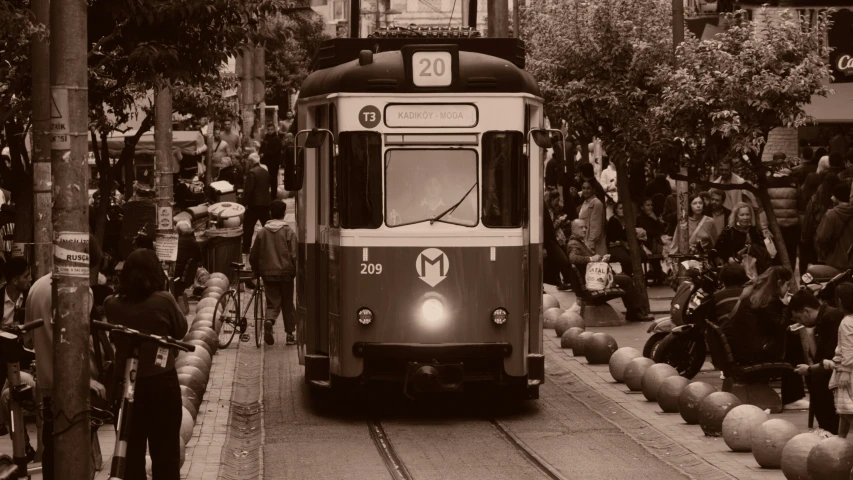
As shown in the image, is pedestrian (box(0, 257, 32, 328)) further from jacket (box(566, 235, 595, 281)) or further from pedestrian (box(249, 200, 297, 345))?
jacket (box(566, 235, 595, 281))

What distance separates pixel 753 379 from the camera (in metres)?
13.2

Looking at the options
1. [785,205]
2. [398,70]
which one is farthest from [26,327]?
[785,205]

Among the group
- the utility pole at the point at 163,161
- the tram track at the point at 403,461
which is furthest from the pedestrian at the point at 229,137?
the tram track at the point at 403,461

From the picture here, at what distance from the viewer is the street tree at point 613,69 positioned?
20.3 meters

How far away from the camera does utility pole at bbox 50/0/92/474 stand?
8680 millimetres

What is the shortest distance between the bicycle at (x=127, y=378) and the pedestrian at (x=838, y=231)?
1169 cm

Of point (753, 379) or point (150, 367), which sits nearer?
point (150, 367)

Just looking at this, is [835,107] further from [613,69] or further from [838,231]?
[838,231]

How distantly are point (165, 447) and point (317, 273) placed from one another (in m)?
5.21

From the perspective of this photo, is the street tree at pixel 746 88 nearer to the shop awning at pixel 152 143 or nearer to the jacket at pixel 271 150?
the jacket at pixel 271 150

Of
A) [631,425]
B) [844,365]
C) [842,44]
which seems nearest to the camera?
[844,365]

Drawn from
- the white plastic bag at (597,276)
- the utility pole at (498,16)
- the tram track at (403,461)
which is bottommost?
the tram track at (403,461)

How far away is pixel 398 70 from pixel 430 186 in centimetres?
105

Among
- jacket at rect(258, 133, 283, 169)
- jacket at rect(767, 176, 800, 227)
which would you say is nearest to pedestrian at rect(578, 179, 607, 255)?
jacket at rect(767, 176, 800, 227)
